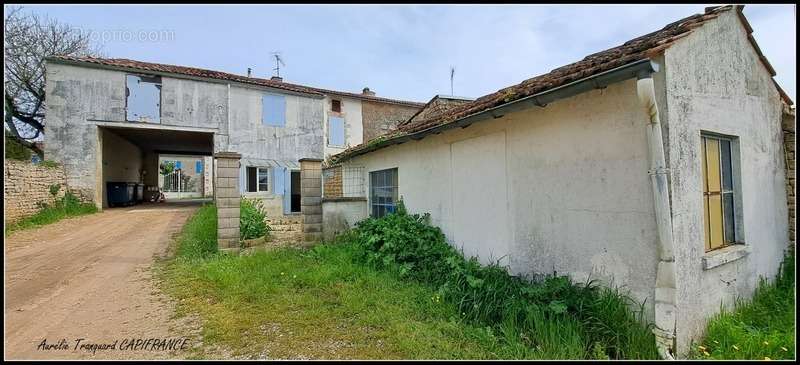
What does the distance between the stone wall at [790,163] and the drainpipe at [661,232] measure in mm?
3922

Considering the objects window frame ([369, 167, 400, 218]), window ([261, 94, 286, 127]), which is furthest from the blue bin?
window frame ([369, 167, 400, 218])

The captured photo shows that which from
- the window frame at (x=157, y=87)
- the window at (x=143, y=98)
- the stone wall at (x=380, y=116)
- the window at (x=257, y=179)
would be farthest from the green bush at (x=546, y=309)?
the stone wall at (x=380, y=116)

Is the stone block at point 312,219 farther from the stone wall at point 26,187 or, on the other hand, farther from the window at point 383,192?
the stone wall at point 26,187

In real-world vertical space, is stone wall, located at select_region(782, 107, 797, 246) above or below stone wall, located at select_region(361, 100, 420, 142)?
below

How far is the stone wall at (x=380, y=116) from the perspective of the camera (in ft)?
65.5

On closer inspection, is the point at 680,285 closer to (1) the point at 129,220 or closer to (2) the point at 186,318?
(2) the point at 186,318

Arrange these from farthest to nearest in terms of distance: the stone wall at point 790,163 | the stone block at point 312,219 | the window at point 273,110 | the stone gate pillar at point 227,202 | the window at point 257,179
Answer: the window at point 273,110 → the window at point 257,179 → the stone block at point 312,219 → the stone gate pillar at point 227,202 → the stone wall at point 790,163

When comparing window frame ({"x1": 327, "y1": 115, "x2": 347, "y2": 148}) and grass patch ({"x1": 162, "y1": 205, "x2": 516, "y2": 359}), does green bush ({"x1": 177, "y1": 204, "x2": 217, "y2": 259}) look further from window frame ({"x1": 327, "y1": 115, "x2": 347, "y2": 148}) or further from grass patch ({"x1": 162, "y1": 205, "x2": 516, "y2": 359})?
window frame ({"x1": 327, "y1": 115, "x2": 347, "y2": 148})

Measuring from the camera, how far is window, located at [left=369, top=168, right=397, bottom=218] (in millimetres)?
7902

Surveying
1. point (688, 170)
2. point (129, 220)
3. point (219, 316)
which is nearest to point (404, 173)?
point (219, 316)

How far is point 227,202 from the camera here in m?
6.91

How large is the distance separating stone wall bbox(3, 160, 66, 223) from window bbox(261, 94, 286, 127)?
7.91 metres

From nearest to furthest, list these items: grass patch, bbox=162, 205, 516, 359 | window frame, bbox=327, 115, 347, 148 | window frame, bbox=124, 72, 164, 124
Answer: grass patch, bbox=162, 205, 516, 359 → window frame, bbox=124, 72, 164, 124 → window frame, bbox=327, 115, 347, 148

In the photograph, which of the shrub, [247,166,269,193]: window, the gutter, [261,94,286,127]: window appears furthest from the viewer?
[261,94,286,127]: window
